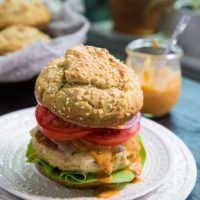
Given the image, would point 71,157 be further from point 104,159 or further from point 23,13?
point 23,13

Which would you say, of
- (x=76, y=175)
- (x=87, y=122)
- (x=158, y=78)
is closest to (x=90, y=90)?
(x=87, y=122)

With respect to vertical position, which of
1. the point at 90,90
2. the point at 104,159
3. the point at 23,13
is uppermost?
the point at 90,90

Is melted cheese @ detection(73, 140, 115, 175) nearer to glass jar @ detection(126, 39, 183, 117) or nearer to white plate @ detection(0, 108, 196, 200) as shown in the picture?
white plate @ detection(0, 108, 196, 200)

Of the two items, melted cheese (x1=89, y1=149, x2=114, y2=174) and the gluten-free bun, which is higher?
the gluten-free bun

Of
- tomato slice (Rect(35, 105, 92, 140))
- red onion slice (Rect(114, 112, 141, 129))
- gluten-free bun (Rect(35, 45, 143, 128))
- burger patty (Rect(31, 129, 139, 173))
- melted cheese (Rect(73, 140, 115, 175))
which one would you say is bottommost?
burger patty (Rect(31, 129, 139, 173))

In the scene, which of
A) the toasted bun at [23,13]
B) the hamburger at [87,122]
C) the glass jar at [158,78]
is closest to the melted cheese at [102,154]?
the hamburger at [87,122]

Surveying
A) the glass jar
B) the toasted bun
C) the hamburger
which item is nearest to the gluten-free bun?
the hamburger
